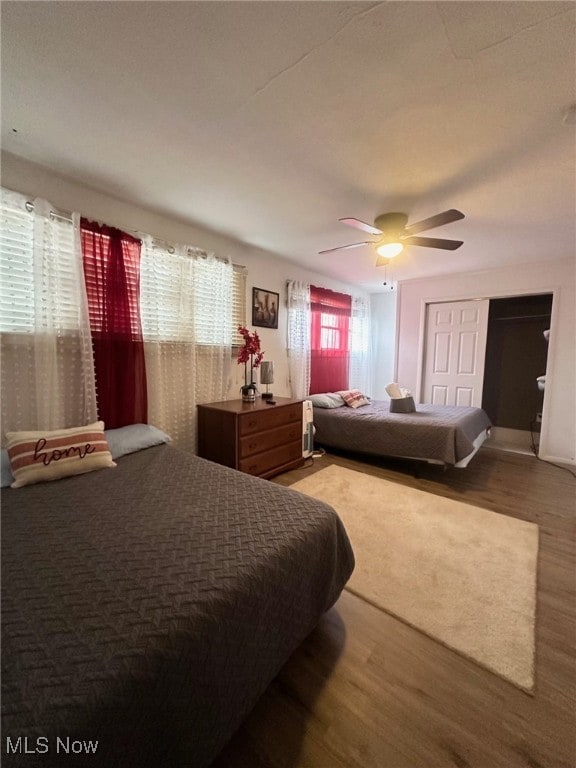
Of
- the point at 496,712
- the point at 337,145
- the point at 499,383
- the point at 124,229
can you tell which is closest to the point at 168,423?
the point at 124,229

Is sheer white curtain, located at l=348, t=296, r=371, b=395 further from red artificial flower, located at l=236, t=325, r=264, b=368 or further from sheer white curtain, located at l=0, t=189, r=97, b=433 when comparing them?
sheer white curtain, located at l=0, t=189, r=97, b=433

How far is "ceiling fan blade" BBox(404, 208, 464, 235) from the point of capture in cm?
188

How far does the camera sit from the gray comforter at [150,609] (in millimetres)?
645

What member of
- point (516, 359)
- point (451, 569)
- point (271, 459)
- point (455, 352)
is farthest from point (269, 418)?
point (516, 359)

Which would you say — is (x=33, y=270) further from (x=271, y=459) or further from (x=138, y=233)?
(x=271, y=459)

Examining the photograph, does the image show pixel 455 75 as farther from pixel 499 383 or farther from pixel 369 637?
pixel 499 383

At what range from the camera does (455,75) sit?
1.24 meters

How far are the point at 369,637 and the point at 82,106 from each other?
286 cm

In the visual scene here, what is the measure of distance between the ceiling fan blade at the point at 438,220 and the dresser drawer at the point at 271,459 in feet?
7.21

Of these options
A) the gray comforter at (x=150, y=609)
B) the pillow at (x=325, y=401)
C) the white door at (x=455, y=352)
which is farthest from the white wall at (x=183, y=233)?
the gray comforter at (x=150, y=609)

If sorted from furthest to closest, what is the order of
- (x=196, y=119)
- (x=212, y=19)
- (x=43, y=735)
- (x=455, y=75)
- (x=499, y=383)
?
1. (x=499, y=383)
2. (x=196, y=119)
3. (x=455, y=75)
4. (x=212, y=19)
5. (x=43, y=735)

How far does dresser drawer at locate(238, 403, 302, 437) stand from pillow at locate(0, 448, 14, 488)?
4.79 ft

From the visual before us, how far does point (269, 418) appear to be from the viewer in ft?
9.53

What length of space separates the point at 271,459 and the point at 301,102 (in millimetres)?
2594
